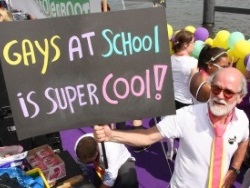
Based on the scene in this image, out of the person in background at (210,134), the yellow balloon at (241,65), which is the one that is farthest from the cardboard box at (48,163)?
the yellow balloon at (241,65)

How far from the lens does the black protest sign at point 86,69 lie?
163 cm

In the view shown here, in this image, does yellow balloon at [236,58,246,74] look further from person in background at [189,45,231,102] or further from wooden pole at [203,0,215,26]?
wooden pole at [203,0,215,26]

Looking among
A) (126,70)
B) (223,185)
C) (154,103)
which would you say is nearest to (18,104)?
(126,70)

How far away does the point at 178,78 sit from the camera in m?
3.91

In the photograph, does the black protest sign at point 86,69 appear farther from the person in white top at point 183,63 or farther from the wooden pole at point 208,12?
the wooden pole at point 208,12

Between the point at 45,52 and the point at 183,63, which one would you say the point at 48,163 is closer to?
the point at 45,52

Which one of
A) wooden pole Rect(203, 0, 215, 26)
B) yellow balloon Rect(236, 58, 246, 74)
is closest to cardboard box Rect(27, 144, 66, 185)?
yellow balloon Rect(236, 58, 246, 74)

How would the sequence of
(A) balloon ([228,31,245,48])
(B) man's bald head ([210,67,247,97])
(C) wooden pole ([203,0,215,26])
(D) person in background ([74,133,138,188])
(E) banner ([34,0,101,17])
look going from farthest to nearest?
(C) wooden pole ([203,0,215,26]) < (A) balloon ([228,31,245,48]) < (D) person in background ([74,133,138,188]) < (E) banner ([34,0,101,17]) < (B) man's bald head ([210,67,247,97])

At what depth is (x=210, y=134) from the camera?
2.00 meters

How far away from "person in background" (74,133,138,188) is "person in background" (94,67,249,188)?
814mm

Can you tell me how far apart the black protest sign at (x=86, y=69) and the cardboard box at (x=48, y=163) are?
2.18 ft

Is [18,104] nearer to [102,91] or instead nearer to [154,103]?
[102,91]

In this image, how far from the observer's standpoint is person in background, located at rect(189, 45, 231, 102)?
8.75ft

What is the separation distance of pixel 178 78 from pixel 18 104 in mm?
2512
